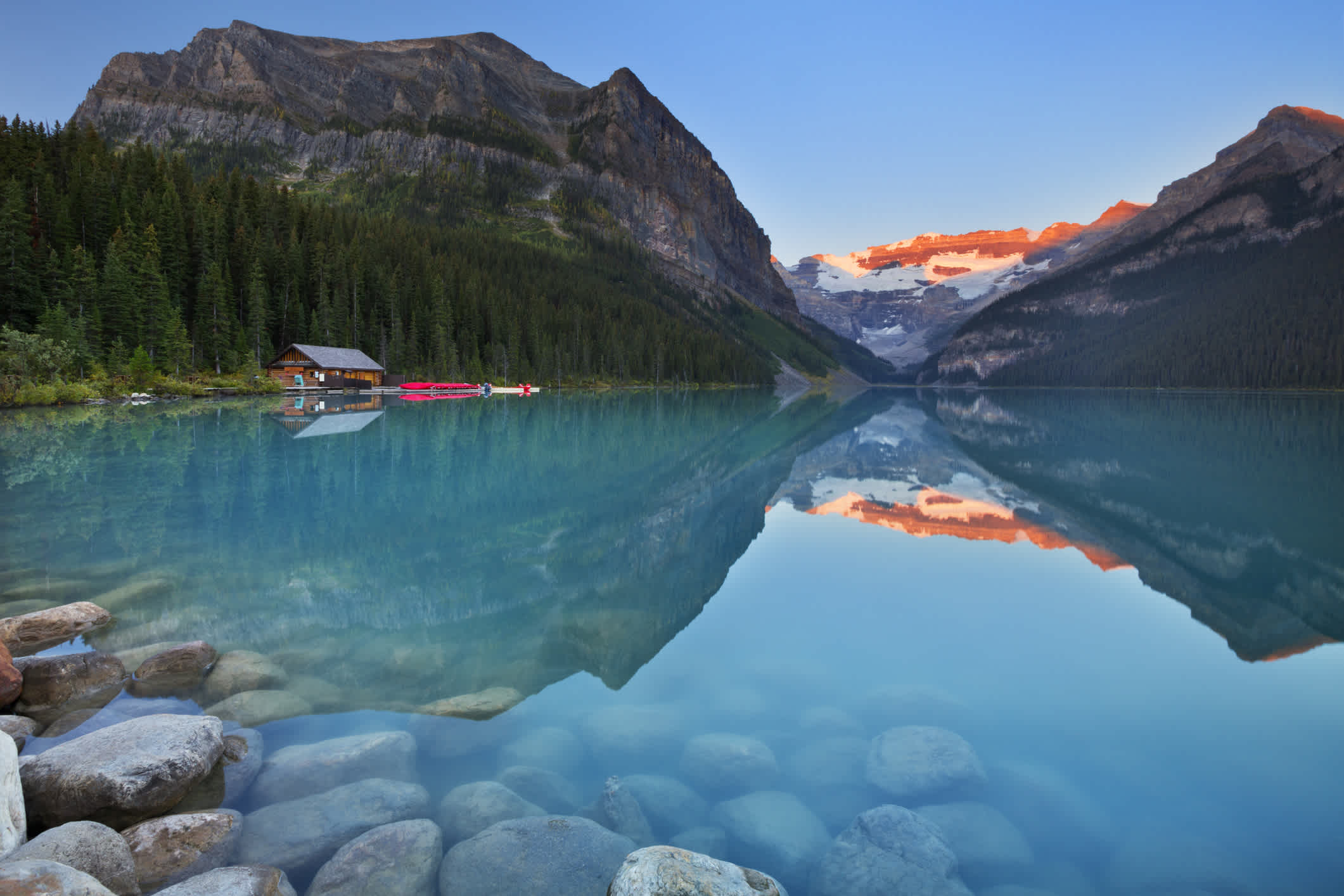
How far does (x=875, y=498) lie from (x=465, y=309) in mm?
85368

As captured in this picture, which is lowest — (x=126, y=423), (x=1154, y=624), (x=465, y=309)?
(x=1154, y=624)

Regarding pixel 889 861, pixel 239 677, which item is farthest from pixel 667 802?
pixel 239 677

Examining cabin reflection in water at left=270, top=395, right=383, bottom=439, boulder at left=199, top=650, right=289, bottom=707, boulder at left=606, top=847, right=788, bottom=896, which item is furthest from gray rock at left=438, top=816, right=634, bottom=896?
cabin reflection in water at left=270, top=395, right=383, bottom=439

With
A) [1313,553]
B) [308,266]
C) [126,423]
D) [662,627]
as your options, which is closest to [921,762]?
[662,627]

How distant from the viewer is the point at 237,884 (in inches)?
180

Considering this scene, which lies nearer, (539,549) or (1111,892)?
(1111,892)

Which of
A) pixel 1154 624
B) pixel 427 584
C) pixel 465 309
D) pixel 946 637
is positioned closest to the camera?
pixel 946 637

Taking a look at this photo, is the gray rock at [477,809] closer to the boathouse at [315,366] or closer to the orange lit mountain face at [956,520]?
the orange lit mountain face at [956,520]

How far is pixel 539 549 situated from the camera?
15.3 metres

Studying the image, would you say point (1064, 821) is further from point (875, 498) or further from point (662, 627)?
point (875, 498)

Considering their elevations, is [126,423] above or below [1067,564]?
above

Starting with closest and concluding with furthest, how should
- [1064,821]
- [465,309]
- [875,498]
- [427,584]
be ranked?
[1064,821] → [427,584] → [875,498] → [465,309]

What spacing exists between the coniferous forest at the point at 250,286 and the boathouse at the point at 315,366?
2176mm

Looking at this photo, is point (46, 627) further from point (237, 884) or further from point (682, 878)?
point (682, 878)
